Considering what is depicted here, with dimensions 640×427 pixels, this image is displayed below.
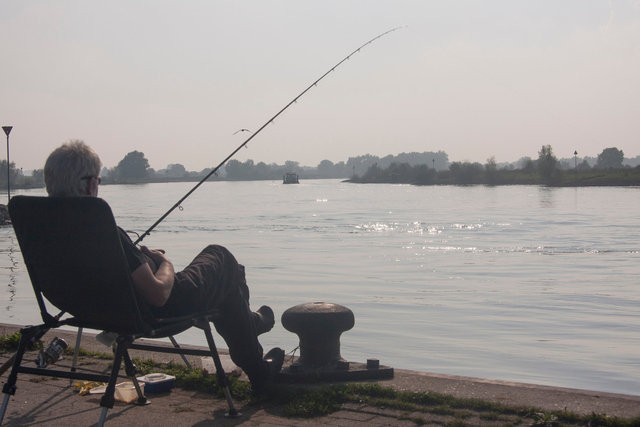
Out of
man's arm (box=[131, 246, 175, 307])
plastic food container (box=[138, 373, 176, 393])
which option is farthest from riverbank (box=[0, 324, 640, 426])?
man's arm (box=[131, 246, 175, 307])

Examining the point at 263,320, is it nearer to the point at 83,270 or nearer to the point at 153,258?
the point at 153,258

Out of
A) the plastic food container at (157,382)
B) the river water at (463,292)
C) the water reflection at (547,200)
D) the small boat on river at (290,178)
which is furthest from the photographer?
the small boat on river at (290,178)

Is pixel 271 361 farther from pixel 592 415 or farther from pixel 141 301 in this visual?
pixel 592 415

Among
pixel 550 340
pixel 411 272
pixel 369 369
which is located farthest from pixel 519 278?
pixel 369 369

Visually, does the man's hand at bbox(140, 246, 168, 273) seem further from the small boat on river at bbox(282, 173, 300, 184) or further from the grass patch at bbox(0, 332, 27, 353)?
the small boat on river at bbox(282, 173, 300, 184)

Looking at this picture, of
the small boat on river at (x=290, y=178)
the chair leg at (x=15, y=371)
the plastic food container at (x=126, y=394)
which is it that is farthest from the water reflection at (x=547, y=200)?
the small boat on river at (x=290, y=178)

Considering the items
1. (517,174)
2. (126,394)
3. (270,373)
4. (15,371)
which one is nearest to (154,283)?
(15,371)

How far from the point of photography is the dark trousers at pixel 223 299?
3.85 metres

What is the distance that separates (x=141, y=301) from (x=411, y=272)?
14.3m

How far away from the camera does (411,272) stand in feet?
57.4

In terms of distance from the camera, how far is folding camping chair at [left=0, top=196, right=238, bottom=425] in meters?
3.37

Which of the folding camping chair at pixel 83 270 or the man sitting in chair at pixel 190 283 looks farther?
the man sitting in chair at pixel 190 283

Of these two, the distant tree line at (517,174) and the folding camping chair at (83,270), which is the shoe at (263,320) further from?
the distant tree line at (517,174)

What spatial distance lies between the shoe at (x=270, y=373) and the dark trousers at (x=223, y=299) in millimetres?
46
